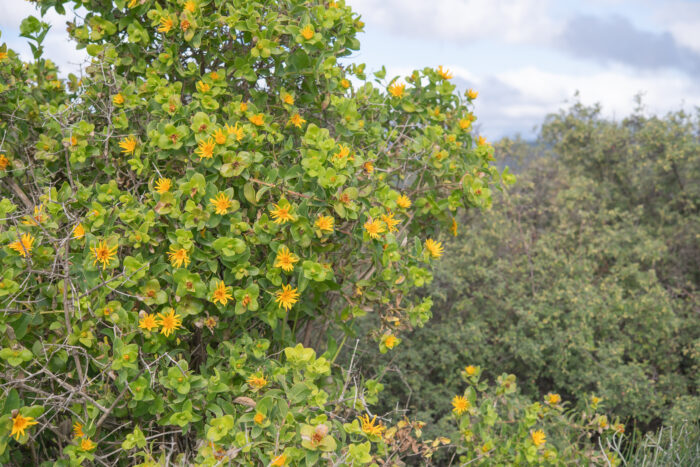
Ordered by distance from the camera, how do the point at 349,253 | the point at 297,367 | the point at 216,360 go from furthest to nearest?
the point at 349,253, the point at 216,360, the point at 297,367


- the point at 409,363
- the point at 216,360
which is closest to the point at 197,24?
the point at 216,360

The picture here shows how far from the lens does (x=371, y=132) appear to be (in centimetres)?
246

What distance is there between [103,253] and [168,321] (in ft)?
1.01

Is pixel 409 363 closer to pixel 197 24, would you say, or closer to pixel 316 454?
pixel 316 454

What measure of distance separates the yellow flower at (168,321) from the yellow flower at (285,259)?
38cm

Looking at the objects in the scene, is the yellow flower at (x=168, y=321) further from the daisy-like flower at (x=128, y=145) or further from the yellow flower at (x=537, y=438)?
the yellow flower at (x=537, y=438)

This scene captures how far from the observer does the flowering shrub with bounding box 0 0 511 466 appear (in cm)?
193

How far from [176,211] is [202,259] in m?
0.19

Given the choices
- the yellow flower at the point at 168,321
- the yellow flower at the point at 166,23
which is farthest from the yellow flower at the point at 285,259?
the yellow flower at the point at 166,23

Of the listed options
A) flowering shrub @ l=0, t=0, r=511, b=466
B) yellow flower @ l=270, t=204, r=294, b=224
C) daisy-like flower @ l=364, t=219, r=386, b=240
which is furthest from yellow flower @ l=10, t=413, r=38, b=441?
daisy-like flower @ l=364, t=219, r=386, b=240

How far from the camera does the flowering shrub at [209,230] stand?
6.34 feet

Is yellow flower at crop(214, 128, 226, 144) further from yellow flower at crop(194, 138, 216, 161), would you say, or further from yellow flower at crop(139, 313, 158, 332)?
yellow flower at crop(139, 313, 158, 332)

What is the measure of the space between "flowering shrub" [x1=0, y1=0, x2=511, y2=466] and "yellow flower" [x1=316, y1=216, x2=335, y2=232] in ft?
0.05

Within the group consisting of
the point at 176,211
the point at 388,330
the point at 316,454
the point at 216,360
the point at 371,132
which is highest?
the point at 371,132
